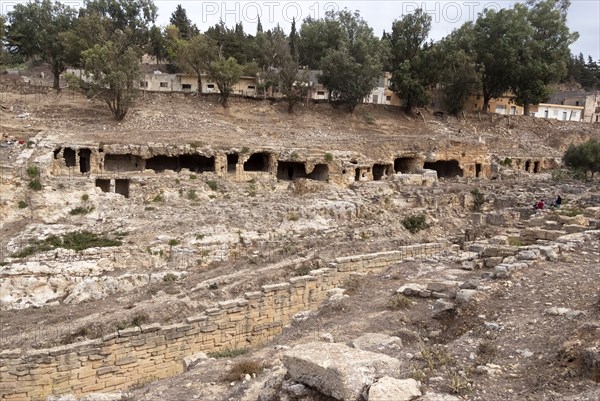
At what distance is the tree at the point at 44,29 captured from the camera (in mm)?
31312

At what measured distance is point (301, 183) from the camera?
21.6 meters

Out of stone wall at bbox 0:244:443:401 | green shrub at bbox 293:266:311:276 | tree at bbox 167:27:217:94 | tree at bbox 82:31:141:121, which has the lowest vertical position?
stone wall at bbox 0:244:443:401

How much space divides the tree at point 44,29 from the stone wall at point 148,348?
25.1 m

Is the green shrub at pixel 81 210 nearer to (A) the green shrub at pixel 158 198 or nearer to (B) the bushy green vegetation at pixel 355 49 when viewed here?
(A) the green shrub at pixel 158 198

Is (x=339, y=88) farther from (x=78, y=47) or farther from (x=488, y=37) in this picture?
(x=78, y=47)

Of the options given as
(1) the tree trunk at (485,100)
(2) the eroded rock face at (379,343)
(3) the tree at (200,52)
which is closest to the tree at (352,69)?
(3) the tree at (200,52)

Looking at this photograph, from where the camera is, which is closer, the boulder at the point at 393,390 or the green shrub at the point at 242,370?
the boulder at the point at 393,390

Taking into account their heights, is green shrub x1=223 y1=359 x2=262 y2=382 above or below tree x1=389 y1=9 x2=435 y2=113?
below

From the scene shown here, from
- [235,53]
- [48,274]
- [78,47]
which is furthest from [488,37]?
[48,274]

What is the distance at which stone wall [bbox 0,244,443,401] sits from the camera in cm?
843

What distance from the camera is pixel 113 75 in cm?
2423

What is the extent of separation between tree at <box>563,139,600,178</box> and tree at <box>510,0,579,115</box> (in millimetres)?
7747

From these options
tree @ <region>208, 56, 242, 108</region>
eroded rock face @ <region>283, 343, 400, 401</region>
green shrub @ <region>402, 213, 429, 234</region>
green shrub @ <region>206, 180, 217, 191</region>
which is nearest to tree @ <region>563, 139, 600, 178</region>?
green shrub @ <region>402, 213, 429, 234</region>

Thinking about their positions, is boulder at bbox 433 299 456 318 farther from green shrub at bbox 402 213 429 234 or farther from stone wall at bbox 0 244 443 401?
green shrub at bbox 402 213 429 234
